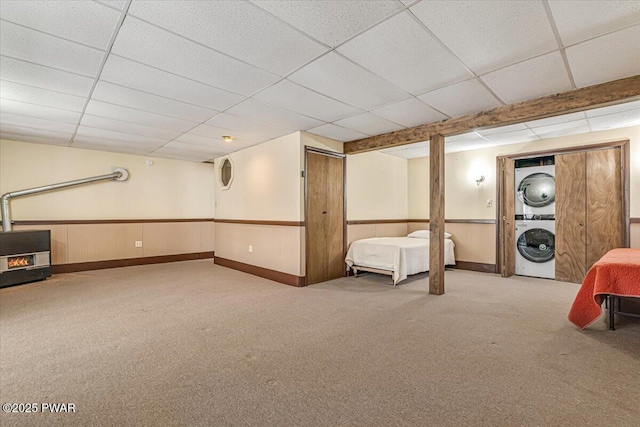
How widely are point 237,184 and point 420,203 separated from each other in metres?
4.00

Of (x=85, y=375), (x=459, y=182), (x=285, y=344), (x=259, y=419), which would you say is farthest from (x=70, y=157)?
(x=459, y=182)

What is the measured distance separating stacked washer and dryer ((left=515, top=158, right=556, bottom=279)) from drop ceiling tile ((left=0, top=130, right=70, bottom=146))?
7.90 metres

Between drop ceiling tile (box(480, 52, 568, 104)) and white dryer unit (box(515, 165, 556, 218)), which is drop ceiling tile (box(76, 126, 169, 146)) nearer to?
drop ceiling tile (box(480, 52, 568, 104))

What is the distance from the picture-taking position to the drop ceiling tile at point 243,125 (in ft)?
12.8

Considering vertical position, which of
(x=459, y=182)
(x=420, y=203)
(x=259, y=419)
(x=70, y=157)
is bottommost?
(x=259, y=419)

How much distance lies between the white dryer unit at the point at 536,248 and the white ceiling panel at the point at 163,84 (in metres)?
5.19

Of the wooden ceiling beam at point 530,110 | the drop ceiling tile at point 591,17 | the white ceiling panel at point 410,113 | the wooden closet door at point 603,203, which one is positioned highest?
the drop ceiling tile at point 591,17

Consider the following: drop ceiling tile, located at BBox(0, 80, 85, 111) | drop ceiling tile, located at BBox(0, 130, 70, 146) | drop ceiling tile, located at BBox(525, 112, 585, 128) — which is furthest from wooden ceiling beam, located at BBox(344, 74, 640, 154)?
drop ceiling tile, located at BBox(0, 130, 70, 146)

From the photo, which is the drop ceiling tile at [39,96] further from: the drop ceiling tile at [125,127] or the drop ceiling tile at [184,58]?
the drop ceiling tile at [184,58]

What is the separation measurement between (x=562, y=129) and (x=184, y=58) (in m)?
5.15

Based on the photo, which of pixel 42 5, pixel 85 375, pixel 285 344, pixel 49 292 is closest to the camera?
pixel 42 5

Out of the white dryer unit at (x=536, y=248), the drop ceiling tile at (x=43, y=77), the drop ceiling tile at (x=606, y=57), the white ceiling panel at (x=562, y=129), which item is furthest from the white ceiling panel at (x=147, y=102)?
the white dryer unit at (x=536, y=248)

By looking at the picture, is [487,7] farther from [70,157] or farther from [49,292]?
[70,157]

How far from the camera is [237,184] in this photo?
5922mm
